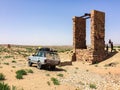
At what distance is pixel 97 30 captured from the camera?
33.7m

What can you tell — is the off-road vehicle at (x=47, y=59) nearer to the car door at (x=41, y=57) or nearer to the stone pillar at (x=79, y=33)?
the car door at (x=41, y=57)

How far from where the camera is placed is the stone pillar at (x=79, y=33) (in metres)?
36.5

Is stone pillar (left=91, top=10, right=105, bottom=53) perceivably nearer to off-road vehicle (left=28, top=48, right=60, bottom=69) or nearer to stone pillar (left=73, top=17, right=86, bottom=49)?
stone pillar (left=73, top=17, right=86, bottom=49)

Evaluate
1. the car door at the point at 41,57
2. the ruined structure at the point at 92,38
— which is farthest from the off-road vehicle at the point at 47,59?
the ruined structure at the point at 92,38

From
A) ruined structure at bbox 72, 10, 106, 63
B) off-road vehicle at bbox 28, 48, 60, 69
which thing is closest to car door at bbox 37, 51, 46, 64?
off-road vehicle at bbox 28, 48, 60, 69

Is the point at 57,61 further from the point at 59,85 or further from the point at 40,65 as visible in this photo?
the point at 59,85

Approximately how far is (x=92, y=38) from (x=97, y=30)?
4.21 ft

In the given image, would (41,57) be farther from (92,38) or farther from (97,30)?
(97,30)

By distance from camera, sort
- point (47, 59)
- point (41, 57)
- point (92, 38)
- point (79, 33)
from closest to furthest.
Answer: point (47, 59) → point (41, 57) → point (92, 38) → point (79, 33)

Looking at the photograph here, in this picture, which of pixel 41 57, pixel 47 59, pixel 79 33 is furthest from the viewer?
pixel 79 33

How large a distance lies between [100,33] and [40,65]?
12382mm

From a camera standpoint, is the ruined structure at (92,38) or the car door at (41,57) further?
the ruined structure at (92,38)

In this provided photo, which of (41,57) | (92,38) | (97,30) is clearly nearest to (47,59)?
(41,57)

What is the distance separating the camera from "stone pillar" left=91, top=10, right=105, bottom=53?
33.2 meters
